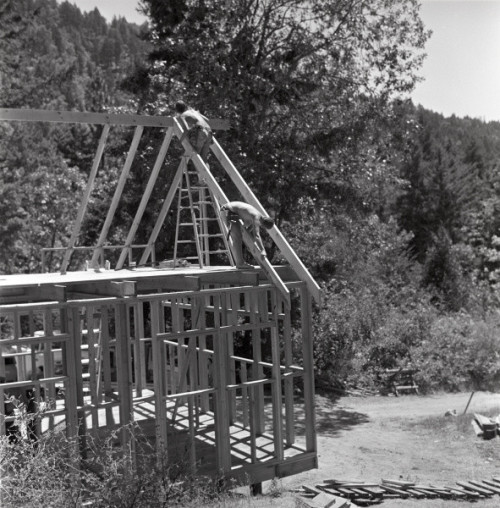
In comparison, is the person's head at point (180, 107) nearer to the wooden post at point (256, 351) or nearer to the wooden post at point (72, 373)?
the wooden post at point (256, 351)

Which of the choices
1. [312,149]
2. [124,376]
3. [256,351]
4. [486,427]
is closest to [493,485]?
[486,427]

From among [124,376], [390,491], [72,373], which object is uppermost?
[72,373]

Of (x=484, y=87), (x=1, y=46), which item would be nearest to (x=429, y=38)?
(x=484, y=87)

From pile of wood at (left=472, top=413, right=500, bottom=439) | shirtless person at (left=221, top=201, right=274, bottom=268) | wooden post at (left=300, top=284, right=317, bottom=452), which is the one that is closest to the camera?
shirtless person at (left=221, top=201, right=274, bottom=268)

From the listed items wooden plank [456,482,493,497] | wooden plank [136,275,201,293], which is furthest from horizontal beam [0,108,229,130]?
wooden plank [456,482,493,497]

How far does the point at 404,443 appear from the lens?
15.6 metres

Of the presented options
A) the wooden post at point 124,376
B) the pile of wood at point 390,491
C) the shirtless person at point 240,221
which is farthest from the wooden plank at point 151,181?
the pile of wood at point 390,491

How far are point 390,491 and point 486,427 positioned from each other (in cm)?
549

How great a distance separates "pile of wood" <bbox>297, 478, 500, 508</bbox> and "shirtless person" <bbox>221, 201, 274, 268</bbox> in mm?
3917

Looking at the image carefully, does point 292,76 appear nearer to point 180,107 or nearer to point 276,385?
point 180,107

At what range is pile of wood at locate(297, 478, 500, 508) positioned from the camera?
10906 mm

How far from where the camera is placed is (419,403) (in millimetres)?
20047

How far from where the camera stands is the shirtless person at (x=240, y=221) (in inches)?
402

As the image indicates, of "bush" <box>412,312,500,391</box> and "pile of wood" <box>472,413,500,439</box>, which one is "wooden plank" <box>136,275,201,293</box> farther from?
"bush" <box>412,312,500,391</box>
